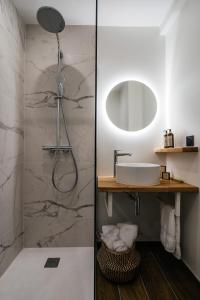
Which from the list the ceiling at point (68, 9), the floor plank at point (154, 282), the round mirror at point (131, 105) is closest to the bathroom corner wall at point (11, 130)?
the ceiling at point (68, 9)

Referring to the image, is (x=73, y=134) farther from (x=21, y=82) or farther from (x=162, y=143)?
(x=162, y=143)

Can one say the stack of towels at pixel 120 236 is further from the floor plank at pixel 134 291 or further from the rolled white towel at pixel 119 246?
the floor plank at pixel 134 291

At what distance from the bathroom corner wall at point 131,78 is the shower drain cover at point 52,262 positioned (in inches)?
20.1

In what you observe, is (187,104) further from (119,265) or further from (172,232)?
(119,265)

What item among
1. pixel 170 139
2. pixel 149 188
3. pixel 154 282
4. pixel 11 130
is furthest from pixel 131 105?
pixel 154 282

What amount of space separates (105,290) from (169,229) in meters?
0.68

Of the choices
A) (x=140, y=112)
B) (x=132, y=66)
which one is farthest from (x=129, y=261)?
(x=132, y=66)

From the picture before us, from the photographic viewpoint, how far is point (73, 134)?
1.84 meters

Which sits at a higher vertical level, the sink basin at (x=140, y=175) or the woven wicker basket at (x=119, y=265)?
the sink basin at (x=140, y=175)

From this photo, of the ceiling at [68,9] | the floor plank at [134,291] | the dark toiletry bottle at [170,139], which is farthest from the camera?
the dark toiletry bottle at [170,139]

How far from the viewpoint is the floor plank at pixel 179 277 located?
130cm

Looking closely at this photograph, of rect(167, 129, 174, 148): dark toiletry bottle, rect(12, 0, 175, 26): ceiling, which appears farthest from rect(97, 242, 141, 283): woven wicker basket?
rect(12, 0, 175, 26): ceiling

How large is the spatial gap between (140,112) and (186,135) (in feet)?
1.77

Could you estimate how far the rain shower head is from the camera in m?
1.32
